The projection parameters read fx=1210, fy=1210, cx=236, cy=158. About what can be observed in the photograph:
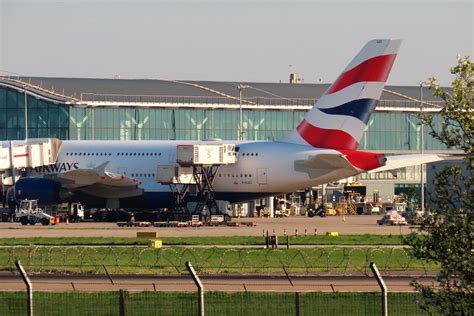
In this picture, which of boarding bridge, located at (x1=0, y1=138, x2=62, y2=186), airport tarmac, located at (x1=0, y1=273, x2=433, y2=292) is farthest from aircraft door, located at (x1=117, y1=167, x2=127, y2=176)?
airport tarmac, located at (x1=0, y1=273, x2=433, y2=292)

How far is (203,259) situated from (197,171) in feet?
119

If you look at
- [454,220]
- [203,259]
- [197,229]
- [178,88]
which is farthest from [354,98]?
[454,220]

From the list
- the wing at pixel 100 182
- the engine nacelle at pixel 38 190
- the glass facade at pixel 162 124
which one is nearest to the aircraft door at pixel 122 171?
the wing at pixel 100 182

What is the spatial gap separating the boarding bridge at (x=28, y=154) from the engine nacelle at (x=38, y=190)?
4420 millimetres

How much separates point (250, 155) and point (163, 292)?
4841 centimetres

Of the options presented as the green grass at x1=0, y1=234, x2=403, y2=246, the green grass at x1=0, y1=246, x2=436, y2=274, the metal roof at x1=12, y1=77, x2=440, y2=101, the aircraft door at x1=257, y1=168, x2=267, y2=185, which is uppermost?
the metal roof at x1=12, y1=77, x2=440, y2=101

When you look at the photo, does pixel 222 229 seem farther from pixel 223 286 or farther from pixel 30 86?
pixel 30 86

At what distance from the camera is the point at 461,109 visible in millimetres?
20656

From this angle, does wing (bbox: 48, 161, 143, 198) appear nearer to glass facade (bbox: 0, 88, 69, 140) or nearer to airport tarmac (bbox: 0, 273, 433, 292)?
glass facade (bbox: 0, 88, 69, 140)

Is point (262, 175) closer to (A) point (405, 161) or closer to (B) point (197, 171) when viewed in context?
(B) point (197, 171)

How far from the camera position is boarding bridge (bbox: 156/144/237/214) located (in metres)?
83.3

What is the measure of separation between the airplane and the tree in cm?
5753

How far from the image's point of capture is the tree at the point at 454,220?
20.2 metres

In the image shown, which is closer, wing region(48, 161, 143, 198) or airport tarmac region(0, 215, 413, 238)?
airport tarmac region(0, 215, 413, 238)
